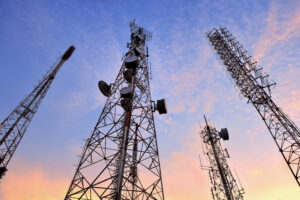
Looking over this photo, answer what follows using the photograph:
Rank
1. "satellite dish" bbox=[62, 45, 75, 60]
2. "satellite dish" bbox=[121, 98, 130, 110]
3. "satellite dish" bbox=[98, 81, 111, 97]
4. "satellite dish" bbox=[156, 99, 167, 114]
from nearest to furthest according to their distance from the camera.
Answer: "satellite dish" bbox=[121, 98, 130, 110], "satellite dish" bbox=[156, 99, 167, 114], "satellite dish" bbox=[98, 81, 111, 97], "satellite dish" bbox=[62, 45, 75, 60]

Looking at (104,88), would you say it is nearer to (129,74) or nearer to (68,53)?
(129,74)

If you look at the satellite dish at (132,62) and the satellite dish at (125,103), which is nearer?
the satellite dish at (125,103)

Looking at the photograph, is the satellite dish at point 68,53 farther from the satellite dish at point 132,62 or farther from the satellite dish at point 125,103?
the satellite dish at point 125,103

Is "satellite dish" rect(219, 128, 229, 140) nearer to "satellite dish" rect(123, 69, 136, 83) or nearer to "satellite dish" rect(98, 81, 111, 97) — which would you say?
"satellite dish" rect(123, 69, 136, 83)

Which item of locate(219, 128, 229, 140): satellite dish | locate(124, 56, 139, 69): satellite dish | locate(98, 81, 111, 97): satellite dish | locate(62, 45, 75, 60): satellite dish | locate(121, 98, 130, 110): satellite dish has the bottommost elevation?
locate(121, 98, 130, 110): satellite dish

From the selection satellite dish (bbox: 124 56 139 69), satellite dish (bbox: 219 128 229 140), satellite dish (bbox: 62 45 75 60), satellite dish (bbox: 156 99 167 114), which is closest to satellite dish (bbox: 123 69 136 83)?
satellite dish (bbox: 124 56 139 69)

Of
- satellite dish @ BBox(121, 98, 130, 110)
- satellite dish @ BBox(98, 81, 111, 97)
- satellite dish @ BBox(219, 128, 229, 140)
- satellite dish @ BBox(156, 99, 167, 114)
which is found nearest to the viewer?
satellite dish @ BBox(121, 98, 130, 110)

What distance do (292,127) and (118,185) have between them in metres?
15.4

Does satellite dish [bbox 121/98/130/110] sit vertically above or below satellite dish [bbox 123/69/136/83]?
below

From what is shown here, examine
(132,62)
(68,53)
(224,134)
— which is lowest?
(132,62)

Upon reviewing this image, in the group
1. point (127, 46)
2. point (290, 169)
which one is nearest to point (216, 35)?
point (127, 46)

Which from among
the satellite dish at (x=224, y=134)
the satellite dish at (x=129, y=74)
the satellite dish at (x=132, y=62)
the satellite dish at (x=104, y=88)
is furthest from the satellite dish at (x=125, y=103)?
the satellite dish at (x=224, y=134)

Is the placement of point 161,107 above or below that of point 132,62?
below

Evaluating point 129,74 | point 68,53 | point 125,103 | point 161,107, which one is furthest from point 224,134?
point 68,53
